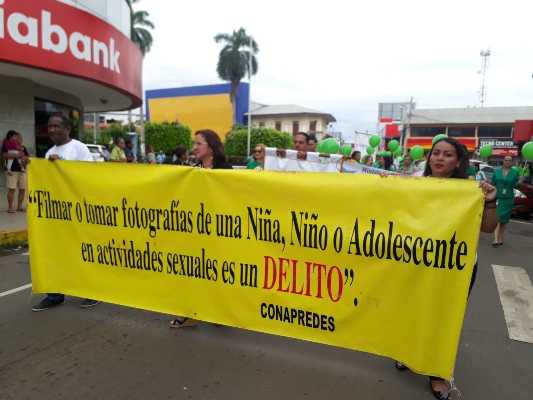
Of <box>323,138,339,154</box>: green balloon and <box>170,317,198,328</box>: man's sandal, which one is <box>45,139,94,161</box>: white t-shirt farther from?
<box>323,138,339,154</box>: green balloon

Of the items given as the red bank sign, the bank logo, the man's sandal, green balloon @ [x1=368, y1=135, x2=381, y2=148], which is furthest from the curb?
green balloon @ [x1=368, y1=135, x2=381, y2=148]

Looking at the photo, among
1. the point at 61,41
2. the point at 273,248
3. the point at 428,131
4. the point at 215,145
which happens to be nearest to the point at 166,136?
the point at 428,131

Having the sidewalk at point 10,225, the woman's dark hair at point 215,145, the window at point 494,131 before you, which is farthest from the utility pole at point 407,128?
the woman's dark hair at point 215,145

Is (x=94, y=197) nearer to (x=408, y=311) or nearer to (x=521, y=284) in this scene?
(x=408, y=311)

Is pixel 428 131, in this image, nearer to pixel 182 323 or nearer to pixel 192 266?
pixel 182 323

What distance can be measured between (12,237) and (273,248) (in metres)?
5.67

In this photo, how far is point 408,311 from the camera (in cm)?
248

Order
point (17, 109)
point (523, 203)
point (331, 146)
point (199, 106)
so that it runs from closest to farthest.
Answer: point (17, 109) < point (331, 146) < point (523, 203) < point (199, 106)

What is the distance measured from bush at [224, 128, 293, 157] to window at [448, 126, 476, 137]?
2031 centimetres

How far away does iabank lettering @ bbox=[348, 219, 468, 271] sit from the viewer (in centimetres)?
235

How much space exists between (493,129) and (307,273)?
49822 millimetres

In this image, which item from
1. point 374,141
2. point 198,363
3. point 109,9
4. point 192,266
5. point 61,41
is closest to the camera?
point 198,363

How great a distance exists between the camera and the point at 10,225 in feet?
23.1

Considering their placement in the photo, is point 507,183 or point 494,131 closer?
point 507,183
